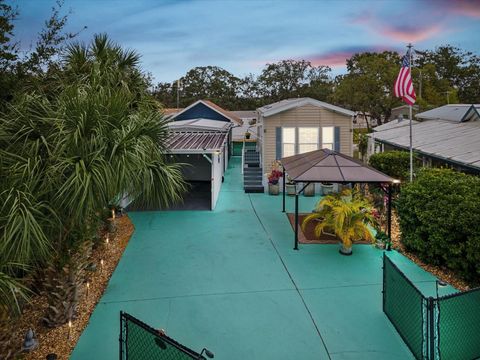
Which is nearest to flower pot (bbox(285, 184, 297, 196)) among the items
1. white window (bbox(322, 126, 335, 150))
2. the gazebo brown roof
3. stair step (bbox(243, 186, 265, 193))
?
stair step (bbox(243, 186, 265, 193))

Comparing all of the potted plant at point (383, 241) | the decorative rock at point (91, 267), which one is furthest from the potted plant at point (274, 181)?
the decorative rock at point (91, 267)

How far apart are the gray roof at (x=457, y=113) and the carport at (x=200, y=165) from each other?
11481 millimetres

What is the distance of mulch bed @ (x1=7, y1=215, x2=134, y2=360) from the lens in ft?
18.8

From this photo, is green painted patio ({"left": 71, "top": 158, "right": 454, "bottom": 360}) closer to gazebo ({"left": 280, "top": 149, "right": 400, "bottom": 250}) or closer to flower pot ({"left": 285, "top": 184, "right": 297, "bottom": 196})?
gazebo ({"left": 280, "top": 149, "right": 400, "bottom": 250})

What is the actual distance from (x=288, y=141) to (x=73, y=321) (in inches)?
542

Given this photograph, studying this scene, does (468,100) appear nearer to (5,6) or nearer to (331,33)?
(331,33)

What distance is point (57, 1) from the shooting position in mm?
9219

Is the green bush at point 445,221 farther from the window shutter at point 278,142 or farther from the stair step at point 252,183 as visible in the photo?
the window shutter at point 278,142

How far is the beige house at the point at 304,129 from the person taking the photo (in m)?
18.2

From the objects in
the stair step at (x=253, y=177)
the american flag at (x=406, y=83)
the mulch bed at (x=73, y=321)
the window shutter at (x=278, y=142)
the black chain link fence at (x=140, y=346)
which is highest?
the american flag at (x=406, y=83)

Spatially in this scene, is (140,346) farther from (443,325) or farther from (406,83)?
(406,83)

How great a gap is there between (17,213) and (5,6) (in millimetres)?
6269

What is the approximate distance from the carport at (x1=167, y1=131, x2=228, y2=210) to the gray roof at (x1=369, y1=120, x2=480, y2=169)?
7.95 metres

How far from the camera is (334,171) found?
10641 millimetres
